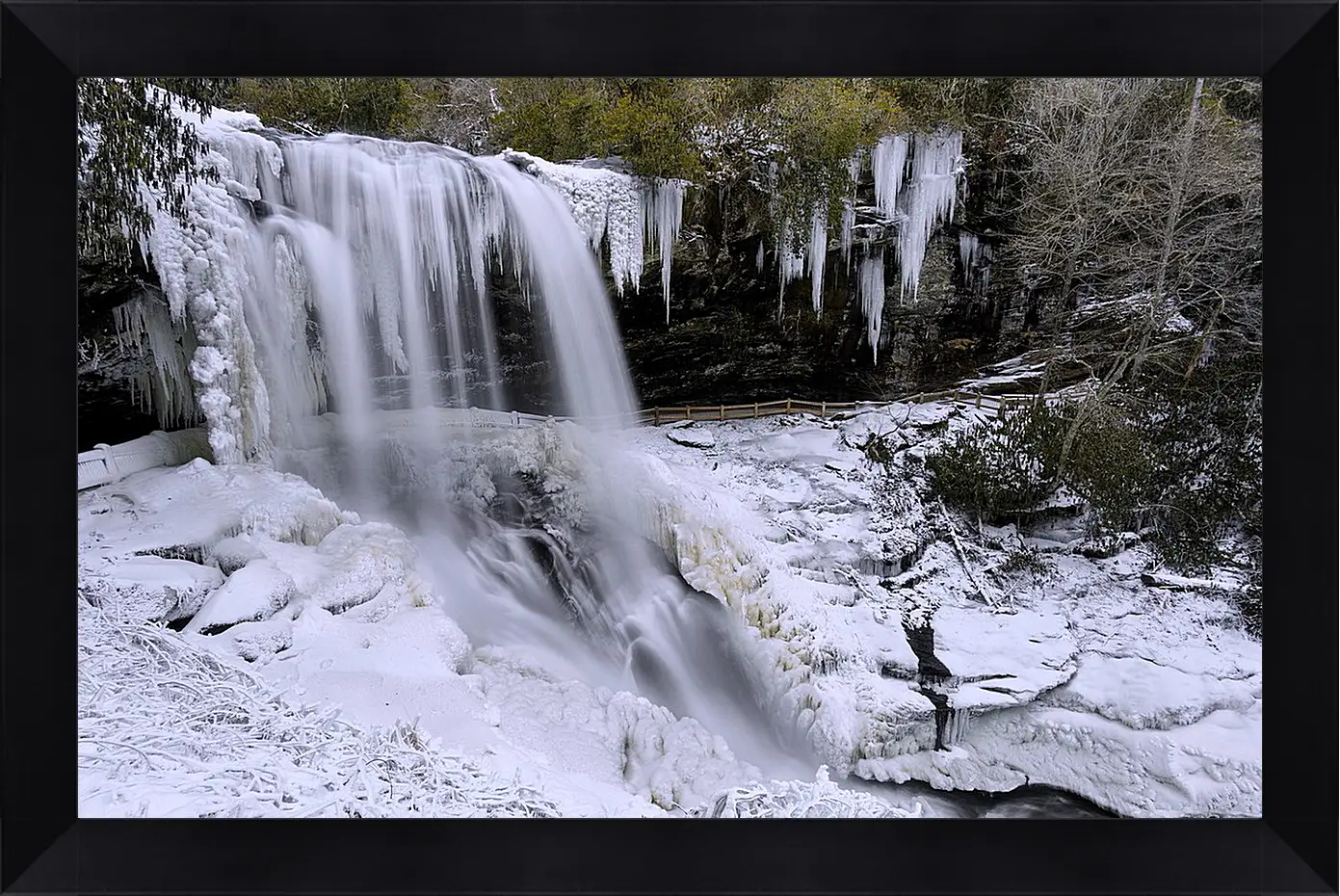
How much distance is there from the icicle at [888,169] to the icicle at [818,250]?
0.19 m

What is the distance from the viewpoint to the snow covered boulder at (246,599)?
1.90 meters

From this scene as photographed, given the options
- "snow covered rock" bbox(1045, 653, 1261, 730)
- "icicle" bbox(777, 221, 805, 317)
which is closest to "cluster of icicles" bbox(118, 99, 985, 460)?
"icicle" bbox(777, 221, 805, 317)

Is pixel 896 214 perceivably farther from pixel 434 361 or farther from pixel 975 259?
pixel 434 361

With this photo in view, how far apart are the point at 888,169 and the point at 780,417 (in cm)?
94

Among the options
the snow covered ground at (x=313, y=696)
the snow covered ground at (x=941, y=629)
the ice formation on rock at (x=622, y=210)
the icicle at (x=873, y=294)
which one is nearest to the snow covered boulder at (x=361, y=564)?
the snow covered ground at (x=313, y=696)

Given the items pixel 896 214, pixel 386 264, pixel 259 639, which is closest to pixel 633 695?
pixel 259 639

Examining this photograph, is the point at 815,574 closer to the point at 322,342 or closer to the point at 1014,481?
the point at 1014,481

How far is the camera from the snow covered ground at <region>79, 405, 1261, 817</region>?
1.82 meters

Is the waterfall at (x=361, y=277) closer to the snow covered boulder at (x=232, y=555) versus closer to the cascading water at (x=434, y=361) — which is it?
the cascading water at (x=434, y=361)

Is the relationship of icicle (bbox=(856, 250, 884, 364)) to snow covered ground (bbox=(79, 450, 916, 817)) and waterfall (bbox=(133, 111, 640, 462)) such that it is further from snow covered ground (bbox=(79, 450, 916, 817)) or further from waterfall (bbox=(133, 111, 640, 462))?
snow covered ground (bbox=(79, 450, 916, 817))

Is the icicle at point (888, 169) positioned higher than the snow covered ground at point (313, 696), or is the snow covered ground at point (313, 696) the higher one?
the icicle at point (888, 169)
